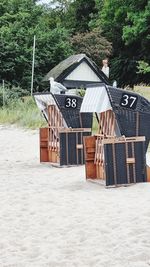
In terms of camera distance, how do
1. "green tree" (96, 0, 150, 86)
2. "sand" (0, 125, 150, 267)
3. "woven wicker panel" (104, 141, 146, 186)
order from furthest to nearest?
"green tree" (96, 0, 150, 86)
"woven wicker panel" (104, 141, 146, 186)
"sand" (0, 125, 150, 267)

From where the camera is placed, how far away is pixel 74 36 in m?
44.2

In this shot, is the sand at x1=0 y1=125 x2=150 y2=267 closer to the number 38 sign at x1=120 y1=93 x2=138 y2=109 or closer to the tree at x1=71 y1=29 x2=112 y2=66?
the number 38 sign at x1=120 y1=93 x2=138 y2=109

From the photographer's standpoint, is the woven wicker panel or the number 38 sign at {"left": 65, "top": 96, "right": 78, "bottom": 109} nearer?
the woven wicker panel

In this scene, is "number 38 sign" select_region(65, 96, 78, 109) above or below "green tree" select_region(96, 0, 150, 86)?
below

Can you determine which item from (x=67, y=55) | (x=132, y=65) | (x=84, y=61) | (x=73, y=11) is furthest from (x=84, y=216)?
(x=73, y=11)

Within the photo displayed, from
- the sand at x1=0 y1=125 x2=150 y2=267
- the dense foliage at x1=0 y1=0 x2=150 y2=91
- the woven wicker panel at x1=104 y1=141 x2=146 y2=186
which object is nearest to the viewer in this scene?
the sand at x1=0 y1=125 x2=150 y2=267

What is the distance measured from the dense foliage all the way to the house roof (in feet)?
4.34

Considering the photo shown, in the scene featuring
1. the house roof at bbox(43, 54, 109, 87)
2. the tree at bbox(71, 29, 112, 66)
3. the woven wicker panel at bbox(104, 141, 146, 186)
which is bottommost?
the woven wicker panel at bbox(104, 141, 146, 186)

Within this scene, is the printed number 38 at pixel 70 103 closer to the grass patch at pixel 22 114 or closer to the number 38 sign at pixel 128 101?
the number 38 sign at pixel 128 101

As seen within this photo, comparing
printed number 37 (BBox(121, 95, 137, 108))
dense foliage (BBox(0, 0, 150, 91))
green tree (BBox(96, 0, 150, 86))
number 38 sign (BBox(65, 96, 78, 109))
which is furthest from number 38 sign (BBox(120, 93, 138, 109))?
green tree (BBox(96, 0, 150, 86))

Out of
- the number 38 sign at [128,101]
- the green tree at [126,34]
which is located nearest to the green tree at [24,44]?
the green tree at [126,34]

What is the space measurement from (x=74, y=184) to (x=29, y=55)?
28.5 metres

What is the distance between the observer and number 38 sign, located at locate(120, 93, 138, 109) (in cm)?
972

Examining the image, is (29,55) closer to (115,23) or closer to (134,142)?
(115,23)
